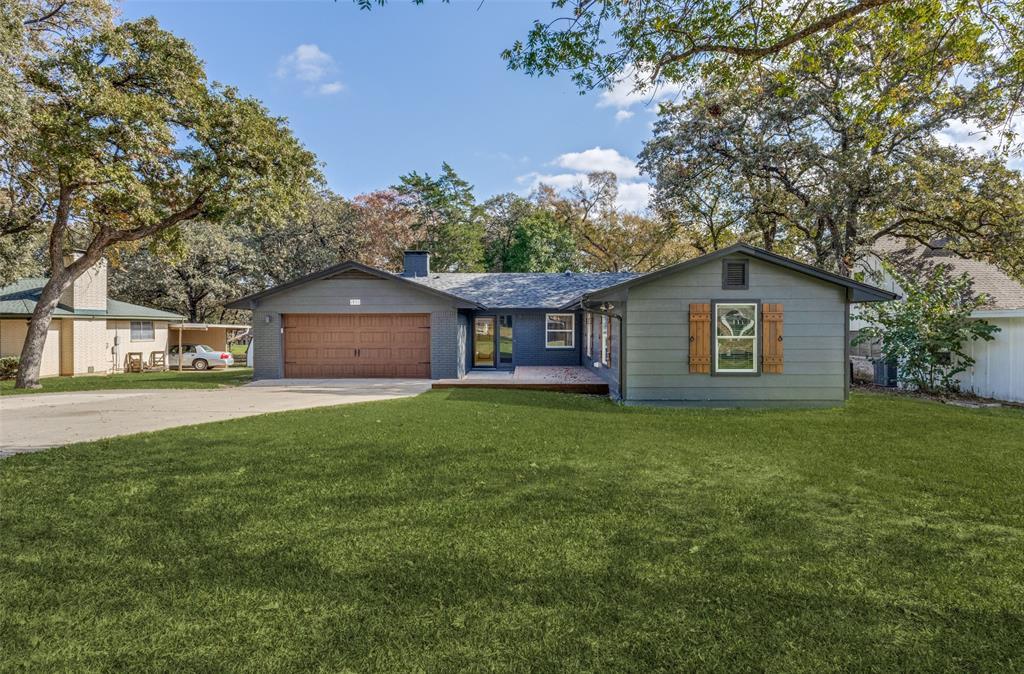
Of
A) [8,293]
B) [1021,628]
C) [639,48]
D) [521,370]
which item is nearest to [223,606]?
[1021,628]

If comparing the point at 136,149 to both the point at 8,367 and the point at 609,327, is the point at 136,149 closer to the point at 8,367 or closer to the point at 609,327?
the point at 8,367

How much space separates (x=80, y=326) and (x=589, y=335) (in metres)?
19.4

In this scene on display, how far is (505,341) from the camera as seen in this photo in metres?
19.0

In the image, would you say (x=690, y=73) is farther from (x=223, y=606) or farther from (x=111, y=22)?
(x=111, y=22)

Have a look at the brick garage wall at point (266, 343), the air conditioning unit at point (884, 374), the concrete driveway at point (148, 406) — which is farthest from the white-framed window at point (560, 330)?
the air conditioning unit at point (884, 374)

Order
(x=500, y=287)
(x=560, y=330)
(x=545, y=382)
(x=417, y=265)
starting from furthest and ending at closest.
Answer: (x=417, y=265) → (x=500, y=287) → (x=560, y=330) → (x=545, y=382)

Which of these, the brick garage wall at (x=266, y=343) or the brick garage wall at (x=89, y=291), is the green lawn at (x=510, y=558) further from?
the brick garage wall at (x=89, y=291)

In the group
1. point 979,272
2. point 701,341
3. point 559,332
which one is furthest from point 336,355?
point 979,272

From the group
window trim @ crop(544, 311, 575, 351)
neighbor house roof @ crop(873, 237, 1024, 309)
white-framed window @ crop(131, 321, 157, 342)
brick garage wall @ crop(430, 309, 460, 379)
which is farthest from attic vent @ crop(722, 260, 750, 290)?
white-framed window @ crop(131, 321, 157, 342)

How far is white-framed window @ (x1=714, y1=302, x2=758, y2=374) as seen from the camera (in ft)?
35.4

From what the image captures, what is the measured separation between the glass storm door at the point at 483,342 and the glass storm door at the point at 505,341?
340 millimetres

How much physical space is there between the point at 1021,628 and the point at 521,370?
14.7 metres

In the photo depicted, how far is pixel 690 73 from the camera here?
8.11 meters

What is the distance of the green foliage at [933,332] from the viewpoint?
12.4 meters
